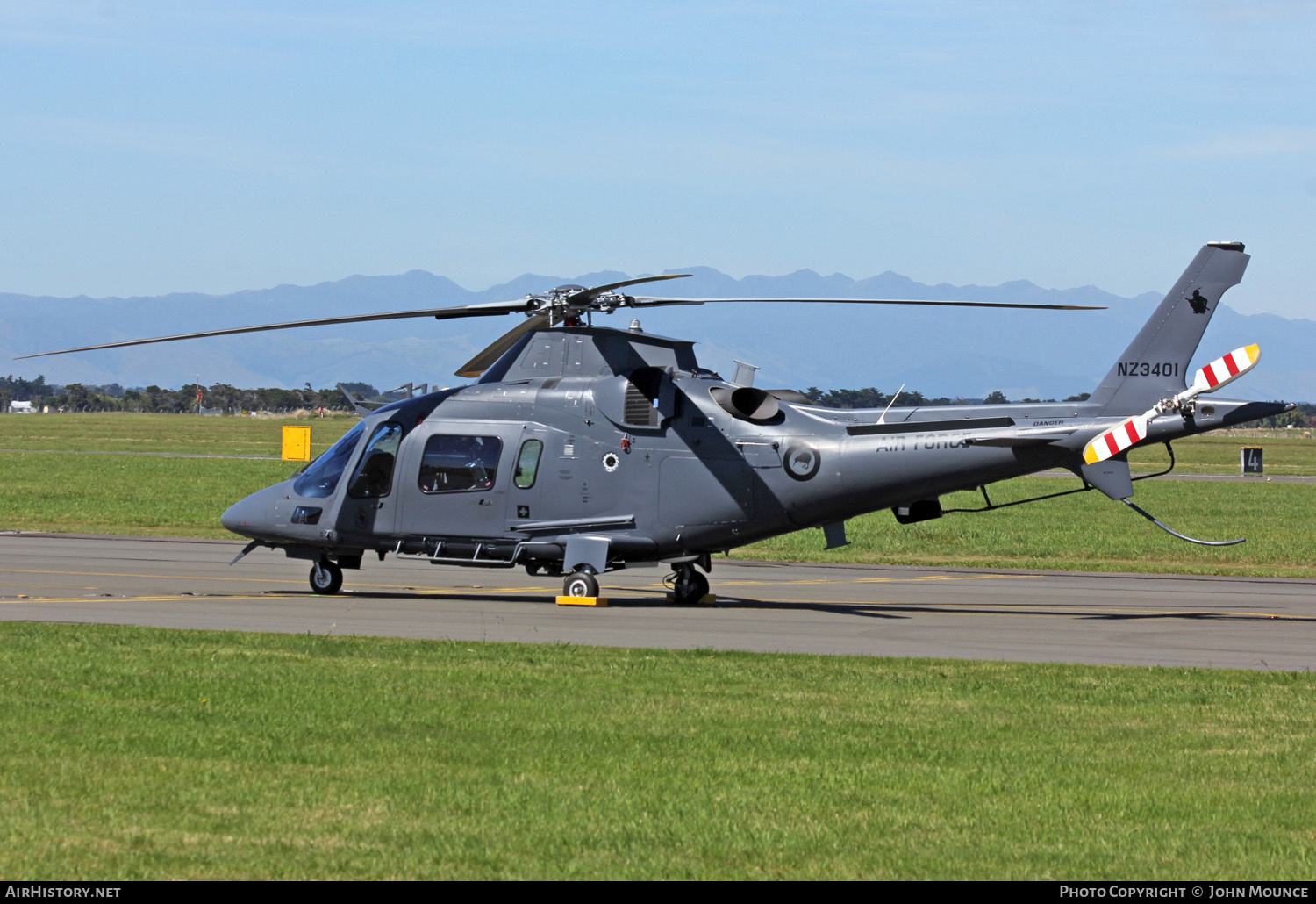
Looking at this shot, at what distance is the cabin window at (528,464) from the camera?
21.2 meters

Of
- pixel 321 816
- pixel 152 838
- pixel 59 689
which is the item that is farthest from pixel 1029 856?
pixel 59 689

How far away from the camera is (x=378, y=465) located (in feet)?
71.9

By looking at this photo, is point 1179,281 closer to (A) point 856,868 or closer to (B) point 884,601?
(B) point 884,601

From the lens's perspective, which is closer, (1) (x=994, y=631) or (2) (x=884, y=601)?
(1) (x=994, y=631)

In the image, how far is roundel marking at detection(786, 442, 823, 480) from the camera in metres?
20.1

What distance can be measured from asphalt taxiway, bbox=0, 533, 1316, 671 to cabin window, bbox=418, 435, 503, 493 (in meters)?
1.78

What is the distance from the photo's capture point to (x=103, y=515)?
128 feet

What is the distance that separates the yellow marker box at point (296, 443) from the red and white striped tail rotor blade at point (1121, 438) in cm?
3438

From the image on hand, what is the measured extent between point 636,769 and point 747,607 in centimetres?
1184

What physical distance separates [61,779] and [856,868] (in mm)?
4858

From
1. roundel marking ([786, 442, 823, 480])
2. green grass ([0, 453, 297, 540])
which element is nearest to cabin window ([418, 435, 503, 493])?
roundel marking ([786, 442, 823, 480])

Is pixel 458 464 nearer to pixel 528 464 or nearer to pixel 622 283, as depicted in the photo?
pixel 528 464

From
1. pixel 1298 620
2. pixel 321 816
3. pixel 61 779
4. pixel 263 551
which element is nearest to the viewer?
pixel 321 816
